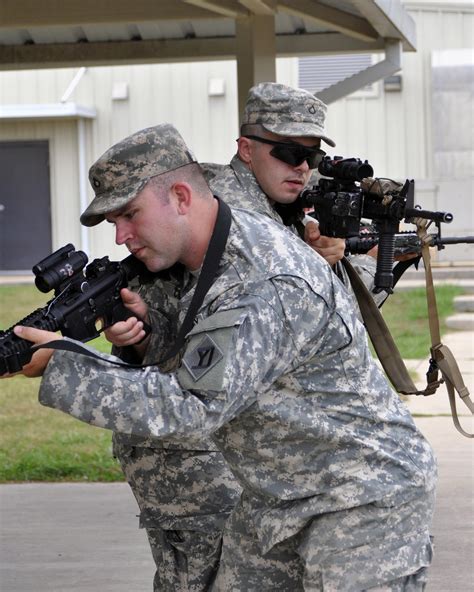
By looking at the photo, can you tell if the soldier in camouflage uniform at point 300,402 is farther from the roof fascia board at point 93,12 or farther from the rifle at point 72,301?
the roof fascia board at point 93,12

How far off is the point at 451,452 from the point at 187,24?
3287 mm

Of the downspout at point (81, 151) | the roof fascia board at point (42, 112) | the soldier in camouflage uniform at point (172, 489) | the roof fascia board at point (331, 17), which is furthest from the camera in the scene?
the downspout at point (81, 151)

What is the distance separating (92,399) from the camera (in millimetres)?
2424

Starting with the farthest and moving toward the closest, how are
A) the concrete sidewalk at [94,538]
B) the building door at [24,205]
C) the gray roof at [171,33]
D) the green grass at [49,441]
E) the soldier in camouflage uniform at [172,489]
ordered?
the building door at [24,205]
the green grass at [49,441]
the gray roof at [171,33]
the concrete sidewalk at [94,538]
the soldier in camouflage uniform at [172,489]

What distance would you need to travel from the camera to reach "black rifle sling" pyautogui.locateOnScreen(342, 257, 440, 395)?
11.8 ft

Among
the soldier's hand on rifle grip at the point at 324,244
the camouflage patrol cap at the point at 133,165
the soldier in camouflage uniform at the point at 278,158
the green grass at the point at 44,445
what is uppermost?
the soldier in camouflage uniform at the point at 278,158

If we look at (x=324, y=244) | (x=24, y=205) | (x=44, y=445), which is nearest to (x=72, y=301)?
(x=324, y=244)

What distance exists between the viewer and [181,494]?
3.53 m

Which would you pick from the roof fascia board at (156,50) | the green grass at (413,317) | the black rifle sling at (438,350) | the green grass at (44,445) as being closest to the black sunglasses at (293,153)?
the black rifle sling at (438,350)

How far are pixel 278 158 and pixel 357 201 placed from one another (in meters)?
0.42

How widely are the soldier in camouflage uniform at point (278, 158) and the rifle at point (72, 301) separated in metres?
0.82

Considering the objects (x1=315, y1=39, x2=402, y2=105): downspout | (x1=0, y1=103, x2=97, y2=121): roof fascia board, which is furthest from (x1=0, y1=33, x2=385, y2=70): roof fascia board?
(x1=0, y1=103, x2=97, y2=121): roof fascia board

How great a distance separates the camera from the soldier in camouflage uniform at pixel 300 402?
2.55 meters

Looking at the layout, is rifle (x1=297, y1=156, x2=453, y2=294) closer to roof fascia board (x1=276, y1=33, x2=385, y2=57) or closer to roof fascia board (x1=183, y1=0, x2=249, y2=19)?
roof fascia board (x1=183, y1=0, x2=249, y2=19)
